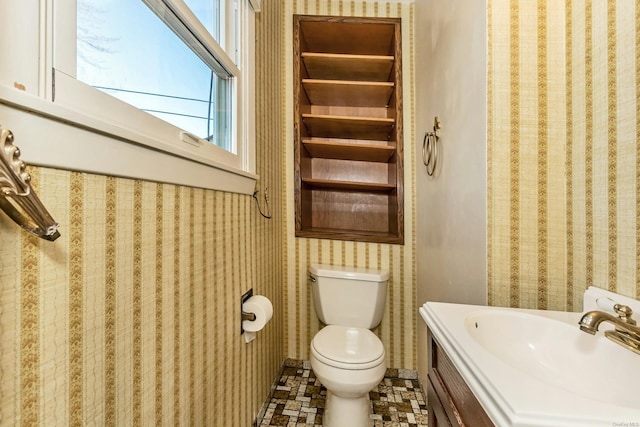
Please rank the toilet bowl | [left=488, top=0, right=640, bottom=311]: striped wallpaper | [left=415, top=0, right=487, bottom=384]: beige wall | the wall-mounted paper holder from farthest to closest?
the toilet bowl
[left=415, top=0, right=487, bottom=384]: beige wall
[left=488, top=0, right=640, bottom=311]: striped wallpaper
the wall-mounted paper holder

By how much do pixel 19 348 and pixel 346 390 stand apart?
1.20 m

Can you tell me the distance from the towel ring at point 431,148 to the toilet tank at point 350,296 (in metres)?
0.71

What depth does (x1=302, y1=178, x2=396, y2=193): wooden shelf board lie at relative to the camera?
199cm

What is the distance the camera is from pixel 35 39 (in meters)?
0.48

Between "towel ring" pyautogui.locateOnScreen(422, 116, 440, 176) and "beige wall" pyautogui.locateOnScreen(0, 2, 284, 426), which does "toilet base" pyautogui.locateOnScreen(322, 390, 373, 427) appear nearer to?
"beige wall" pyautogui.locateOnScreen(0, 2, 284, 426)

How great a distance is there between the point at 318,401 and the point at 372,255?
0.95 m

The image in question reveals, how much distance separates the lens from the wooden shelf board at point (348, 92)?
A: 1958 millimetres

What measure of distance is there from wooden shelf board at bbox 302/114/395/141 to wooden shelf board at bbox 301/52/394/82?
1.24 feet

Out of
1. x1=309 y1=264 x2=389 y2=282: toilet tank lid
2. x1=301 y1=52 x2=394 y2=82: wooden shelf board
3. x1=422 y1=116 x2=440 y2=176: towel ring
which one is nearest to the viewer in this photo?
x1=422 y1=116 x2=440 y2=176: towel ring

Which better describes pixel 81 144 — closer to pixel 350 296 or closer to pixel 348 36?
pixel 350 296

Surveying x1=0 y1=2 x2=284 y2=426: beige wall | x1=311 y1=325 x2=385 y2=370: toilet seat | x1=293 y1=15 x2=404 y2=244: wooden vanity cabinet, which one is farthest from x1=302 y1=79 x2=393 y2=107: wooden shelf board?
x1=311 y1=325 x2=385 y2=370: toilet seat

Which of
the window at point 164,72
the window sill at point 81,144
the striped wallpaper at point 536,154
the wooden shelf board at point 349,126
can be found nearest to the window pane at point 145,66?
the window at point 164,72

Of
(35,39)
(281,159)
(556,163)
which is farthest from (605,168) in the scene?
(281,159)

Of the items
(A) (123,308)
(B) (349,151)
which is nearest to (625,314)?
(A) (123,308)
